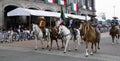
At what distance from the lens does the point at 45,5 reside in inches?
1715

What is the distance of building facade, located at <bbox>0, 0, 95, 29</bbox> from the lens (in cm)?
3500

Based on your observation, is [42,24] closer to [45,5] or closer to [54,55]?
[54,55]

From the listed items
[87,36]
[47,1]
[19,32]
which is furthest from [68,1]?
[87,36]

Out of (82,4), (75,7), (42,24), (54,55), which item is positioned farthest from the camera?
(82,4)

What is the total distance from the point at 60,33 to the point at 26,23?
79.4ft

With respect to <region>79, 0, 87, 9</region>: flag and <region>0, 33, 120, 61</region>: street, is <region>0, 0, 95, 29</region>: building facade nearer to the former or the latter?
<region>79, 0, 87, 9</region>: flag

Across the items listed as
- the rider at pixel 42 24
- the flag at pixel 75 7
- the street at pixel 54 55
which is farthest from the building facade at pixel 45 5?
the street at pixel 54 55

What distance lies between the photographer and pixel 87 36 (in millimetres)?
15727

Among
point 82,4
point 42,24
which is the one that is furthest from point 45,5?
point 42,24

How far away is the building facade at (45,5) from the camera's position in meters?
35.0

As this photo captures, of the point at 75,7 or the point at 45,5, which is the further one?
the point at 75,7

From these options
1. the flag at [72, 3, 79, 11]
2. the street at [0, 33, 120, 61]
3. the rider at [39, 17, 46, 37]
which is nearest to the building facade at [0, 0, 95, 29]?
the flag at [72, 3, 79, 11]

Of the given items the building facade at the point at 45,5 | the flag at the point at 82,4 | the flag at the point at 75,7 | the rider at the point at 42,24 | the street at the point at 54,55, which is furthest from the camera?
the flag at the point at 82,4

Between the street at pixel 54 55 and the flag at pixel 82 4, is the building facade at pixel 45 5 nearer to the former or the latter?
the flag at pixel 82 4
